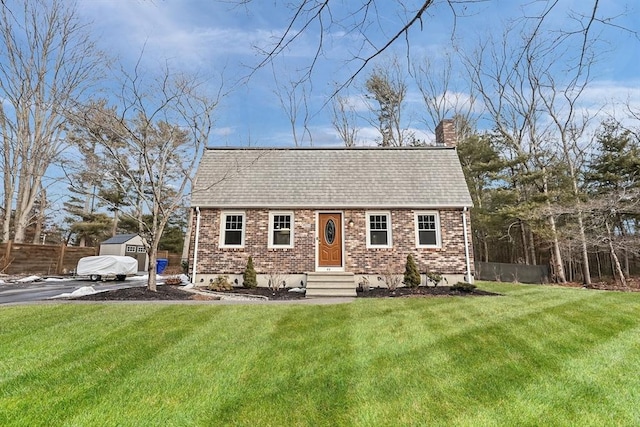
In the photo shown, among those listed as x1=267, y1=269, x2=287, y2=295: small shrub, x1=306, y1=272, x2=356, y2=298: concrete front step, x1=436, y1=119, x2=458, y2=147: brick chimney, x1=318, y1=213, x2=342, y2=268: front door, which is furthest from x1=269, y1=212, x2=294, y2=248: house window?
x1=436, y1=119, x2=458, y2=147: brick chimney

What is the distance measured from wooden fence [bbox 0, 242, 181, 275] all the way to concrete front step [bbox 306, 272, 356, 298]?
48.9ft

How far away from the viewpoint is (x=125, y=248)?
20938 millimetres

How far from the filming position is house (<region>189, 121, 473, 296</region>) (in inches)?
450

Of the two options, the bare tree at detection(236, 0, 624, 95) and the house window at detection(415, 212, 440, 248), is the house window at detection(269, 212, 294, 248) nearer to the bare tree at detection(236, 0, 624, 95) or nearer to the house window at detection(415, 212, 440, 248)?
the house window at detection(415, 212, 440, 248)

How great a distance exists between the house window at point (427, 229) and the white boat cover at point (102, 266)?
13.2 m

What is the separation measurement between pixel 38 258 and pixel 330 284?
15853 millimetres

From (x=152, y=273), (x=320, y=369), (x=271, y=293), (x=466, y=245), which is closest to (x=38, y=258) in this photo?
(x=152, y=273)

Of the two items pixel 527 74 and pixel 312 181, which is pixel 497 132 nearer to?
pixel 527 74

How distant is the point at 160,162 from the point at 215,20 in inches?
365

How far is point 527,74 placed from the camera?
1952cm

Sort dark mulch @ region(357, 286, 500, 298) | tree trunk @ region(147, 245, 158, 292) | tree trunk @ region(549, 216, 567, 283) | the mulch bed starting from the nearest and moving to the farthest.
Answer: the mulch bed → dark mulch @ region(357, 286, 500, 298) → tree trunk @ region(147, 245, 158, 292) → tree trunk @ region(549, 216, 567, 283)

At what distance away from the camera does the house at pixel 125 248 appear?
20750mm

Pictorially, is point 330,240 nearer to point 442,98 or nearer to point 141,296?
point 141,296

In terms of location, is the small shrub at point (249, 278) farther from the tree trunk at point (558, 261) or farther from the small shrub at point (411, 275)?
the tree trunk at point (558, 261)
